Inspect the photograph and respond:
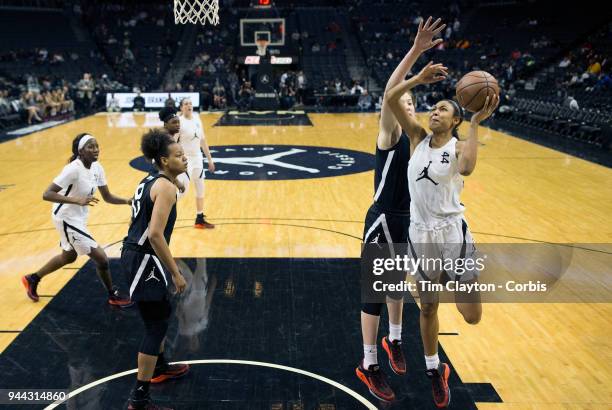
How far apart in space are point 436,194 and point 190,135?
15.4 feet

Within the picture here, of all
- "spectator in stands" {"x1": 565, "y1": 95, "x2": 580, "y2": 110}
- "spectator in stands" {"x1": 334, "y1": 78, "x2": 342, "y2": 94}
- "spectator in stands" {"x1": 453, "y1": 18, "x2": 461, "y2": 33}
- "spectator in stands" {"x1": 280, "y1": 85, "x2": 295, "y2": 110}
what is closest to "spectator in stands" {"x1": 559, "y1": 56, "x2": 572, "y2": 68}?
"spectator in stands" {"x1": 565, "y1": 95, "x2": 580, "y2": 110}

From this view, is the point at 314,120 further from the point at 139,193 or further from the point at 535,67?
the point at 139,193

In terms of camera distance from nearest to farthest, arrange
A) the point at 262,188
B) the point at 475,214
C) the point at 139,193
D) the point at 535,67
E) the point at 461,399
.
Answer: the point at 139,193, the point at 461,399, the point at 475,214, the point at 262,188, the point at 535,67

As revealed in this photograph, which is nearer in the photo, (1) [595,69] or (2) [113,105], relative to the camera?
(1) [595,69]

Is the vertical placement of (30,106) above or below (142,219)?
below

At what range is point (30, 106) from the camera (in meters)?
20.5

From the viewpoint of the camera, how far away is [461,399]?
13.2ft

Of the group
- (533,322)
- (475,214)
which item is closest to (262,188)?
(475,214)

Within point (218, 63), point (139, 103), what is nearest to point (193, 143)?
point (139, 103)

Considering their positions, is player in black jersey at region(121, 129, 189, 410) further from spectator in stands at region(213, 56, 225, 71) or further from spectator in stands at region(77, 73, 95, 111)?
spectator in stands at region(213, 56, 225, 71)

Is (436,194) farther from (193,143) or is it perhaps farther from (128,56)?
(128,56)

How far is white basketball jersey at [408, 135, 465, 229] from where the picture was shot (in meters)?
3.67

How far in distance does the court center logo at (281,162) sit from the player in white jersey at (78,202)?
19.9ft

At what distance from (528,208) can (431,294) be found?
20.2 ft
